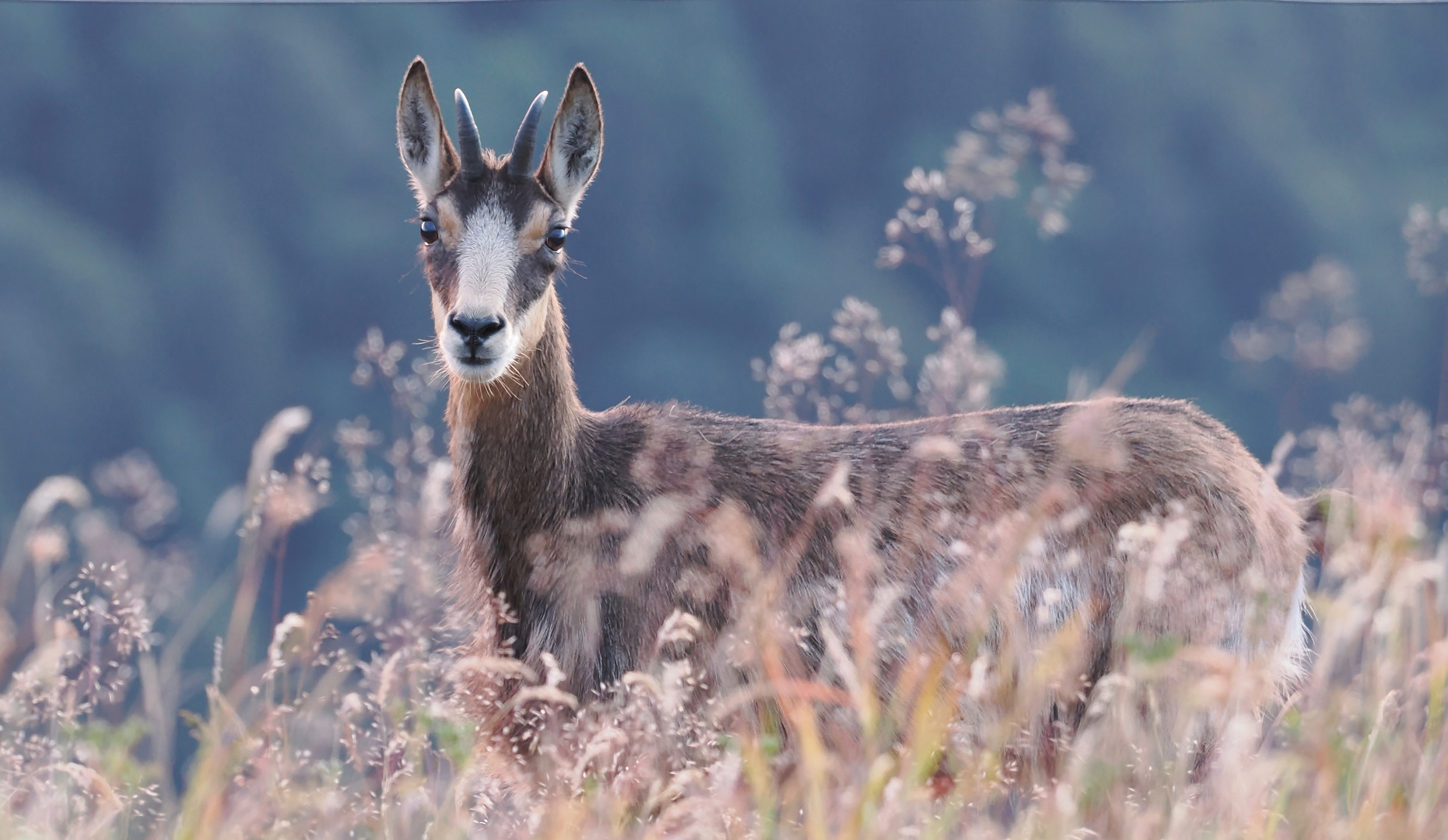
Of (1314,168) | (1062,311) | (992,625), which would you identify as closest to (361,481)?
(992,625)

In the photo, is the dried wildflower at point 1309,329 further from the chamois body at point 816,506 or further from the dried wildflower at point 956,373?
the dried wildflower at point 956,373

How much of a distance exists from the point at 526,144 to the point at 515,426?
110cm

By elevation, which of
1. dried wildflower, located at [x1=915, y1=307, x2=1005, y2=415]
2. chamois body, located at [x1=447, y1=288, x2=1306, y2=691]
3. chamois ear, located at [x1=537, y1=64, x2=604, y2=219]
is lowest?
chamois body, located at [x1=447, y1=288, x2=1306, y2=691]

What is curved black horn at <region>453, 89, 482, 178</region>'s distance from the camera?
542 cm

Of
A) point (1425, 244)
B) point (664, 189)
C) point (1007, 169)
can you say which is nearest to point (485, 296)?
point (1007, 169)

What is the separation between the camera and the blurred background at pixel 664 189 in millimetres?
25500

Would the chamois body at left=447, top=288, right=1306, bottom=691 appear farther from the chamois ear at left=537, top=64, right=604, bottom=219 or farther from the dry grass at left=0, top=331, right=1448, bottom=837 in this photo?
the chamois ear at left=537, top=64, right=604, bottom=219

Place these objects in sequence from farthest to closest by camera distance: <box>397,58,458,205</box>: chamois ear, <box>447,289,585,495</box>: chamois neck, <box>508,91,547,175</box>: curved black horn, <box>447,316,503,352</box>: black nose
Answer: <box>397,58,458,205</box>: chamois ear
<box>508,91,547,175</box>: curved black horn
<box>447,289,585,495</box>: chamois neck
<box>447,316,503,352</box>: black nose

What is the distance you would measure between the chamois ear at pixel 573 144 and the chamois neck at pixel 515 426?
66cm

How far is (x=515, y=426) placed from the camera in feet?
17.0

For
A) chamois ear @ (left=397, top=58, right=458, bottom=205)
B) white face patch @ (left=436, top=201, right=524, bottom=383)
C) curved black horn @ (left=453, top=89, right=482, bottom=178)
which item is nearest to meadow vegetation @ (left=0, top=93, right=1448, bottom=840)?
white face patch @ (left=436, top=201, right=524, bottom=383)

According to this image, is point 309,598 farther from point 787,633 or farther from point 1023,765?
point 1023,765

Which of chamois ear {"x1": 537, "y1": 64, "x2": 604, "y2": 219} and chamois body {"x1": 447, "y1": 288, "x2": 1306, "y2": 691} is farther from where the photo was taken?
chamois ear {"x1": 537, "y1": 64, "x2": 604, "y2": 219}

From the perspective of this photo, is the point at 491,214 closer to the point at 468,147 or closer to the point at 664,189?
the point at 468,147
